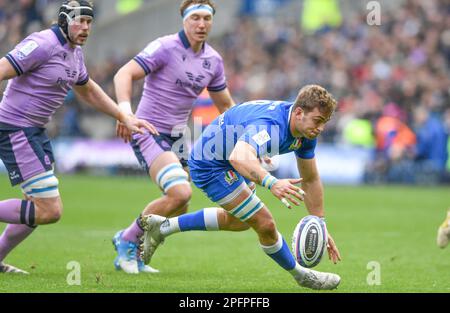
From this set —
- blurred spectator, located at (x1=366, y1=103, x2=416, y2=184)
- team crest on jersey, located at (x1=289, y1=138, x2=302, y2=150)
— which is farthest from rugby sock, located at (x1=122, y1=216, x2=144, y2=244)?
blurred spectator, located at (x1=366, y1=103, x2=416, y2=184)

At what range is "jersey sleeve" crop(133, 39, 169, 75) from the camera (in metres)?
9.77

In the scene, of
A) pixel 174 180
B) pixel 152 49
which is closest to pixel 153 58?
pixel 152 49

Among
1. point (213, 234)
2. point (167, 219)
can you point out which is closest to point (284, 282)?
point (167, 219)

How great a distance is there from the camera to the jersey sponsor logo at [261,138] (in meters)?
7.37

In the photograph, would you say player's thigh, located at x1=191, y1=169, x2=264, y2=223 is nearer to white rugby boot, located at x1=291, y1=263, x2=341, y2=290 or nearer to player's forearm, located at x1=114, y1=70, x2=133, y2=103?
white rugby boot, located at x1=291, y1=263, x2=341, y2=290

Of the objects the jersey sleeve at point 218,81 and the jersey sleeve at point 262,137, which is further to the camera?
the jersey sleeve at point 218,81

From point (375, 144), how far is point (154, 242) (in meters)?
15.2

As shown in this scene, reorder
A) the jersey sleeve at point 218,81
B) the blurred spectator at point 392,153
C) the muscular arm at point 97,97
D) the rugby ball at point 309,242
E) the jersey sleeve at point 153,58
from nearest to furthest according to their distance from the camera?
the rugby ball at point 309,242, the muscular arm at point 97,97, the jersey sleeve at point 153,58, the jersey sleeve at point 218,81, the blurred spectator at point 392,153

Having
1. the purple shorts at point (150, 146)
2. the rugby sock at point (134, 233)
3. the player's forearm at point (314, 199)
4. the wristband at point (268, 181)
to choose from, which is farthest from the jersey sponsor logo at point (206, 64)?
the wristband at point (268, 181)

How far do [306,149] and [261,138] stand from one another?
1.00 meters

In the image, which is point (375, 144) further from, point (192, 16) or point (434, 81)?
point (192, 16)

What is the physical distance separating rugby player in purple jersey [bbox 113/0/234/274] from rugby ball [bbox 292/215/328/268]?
6.20 ft

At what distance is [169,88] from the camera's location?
997 cm

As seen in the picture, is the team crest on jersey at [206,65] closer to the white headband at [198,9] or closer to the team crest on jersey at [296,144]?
the white headband at [198,9]
